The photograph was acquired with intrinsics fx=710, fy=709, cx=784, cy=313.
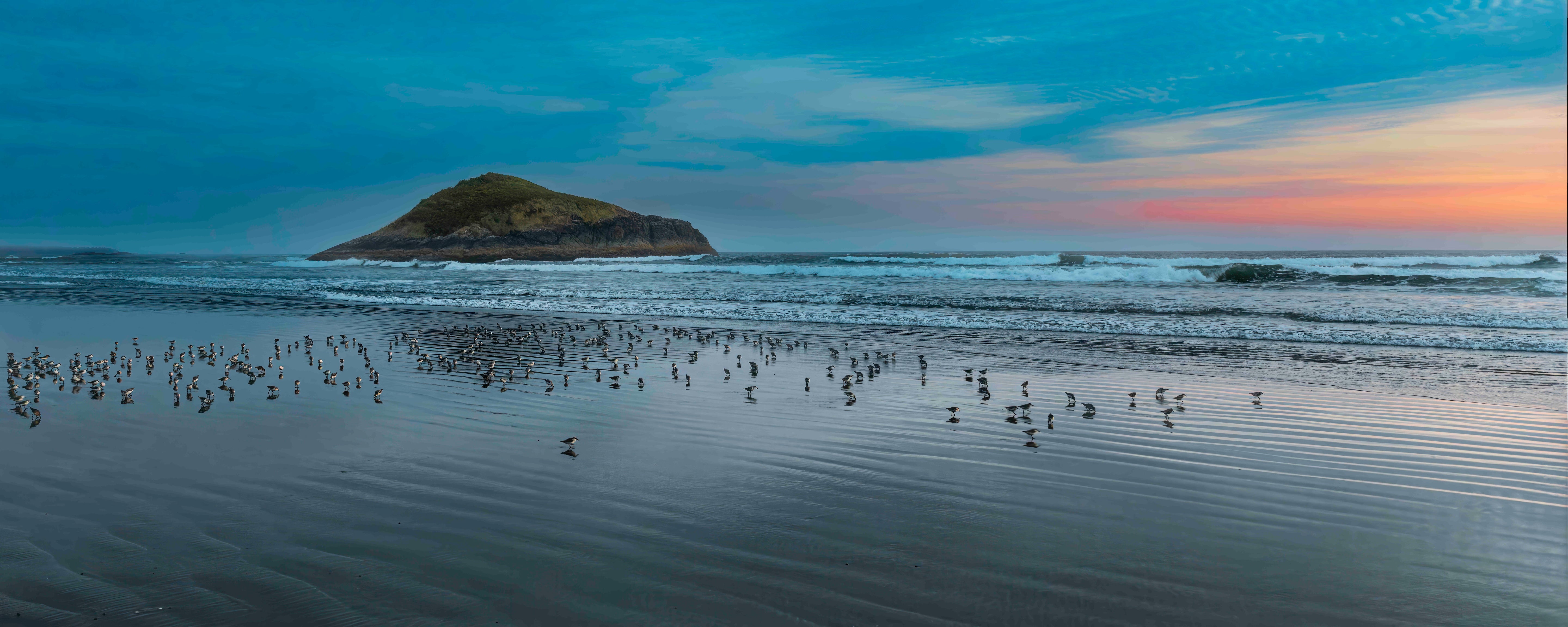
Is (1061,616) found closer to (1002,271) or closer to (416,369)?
(416,369)

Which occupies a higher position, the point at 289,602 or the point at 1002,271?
the point at 1002,271

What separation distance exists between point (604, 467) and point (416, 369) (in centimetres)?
758

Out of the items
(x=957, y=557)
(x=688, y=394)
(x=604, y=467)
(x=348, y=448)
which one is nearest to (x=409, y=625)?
(x=604, y=467)

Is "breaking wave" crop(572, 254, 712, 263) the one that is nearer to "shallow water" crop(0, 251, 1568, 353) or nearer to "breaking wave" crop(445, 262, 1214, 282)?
"breaking wave" crop(445, 262, 1214, 282)

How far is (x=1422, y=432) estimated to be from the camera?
8312 millimetres

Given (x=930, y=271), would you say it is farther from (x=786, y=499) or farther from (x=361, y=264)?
(x=361, y=264)

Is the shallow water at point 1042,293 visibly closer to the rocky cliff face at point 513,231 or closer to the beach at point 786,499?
the beach at point 786,499

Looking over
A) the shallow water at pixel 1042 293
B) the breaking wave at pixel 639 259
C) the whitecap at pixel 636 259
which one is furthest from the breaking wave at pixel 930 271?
the breaking wave at pixel 639 259

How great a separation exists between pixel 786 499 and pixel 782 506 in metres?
Answer: 0.18

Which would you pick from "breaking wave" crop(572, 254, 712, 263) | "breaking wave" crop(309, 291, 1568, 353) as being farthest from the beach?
"breaking wave" crop(572, 254, 712, 263)

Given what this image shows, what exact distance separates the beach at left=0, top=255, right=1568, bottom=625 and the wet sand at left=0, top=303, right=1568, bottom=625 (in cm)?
3

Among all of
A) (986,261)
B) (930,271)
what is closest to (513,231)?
(986,261)

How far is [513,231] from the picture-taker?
104m

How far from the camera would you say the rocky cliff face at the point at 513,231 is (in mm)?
97312
